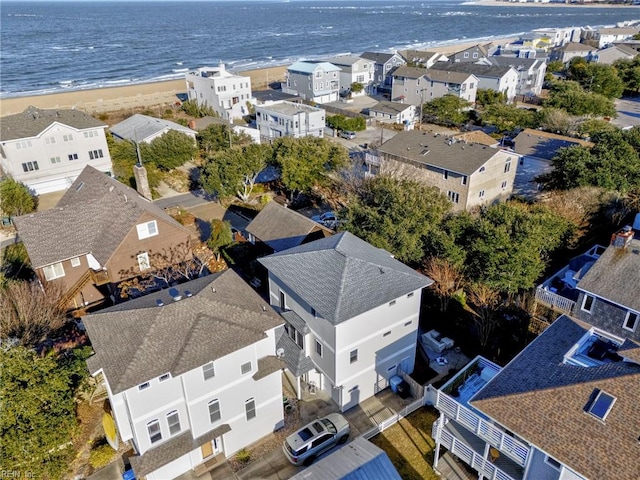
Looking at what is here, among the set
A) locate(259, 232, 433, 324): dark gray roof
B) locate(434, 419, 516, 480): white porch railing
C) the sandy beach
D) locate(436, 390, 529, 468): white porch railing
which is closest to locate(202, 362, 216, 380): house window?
locate(259, 232, 433, 324): dark gray roof

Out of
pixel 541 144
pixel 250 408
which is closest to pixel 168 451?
pixel 250 408

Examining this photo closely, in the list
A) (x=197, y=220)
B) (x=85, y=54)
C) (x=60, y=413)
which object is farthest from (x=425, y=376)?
(x=85, y=54)

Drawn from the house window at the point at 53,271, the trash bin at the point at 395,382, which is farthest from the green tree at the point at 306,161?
the trash bin at the point at 395,382

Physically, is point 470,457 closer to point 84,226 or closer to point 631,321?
point 631,321

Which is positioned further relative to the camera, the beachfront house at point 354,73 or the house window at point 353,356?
the beachfront house at point 354,73

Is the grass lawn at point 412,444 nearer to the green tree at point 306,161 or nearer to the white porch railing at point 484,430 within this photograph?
the white porch railing at point 484,430

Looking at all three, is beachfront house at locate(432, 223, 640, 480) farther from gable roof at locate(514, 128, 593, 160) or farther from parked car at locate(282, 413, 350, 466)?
gable roof at locate(514, 128, 593, 160)

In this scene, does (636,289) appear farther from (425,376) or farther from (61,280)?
(61,280)
